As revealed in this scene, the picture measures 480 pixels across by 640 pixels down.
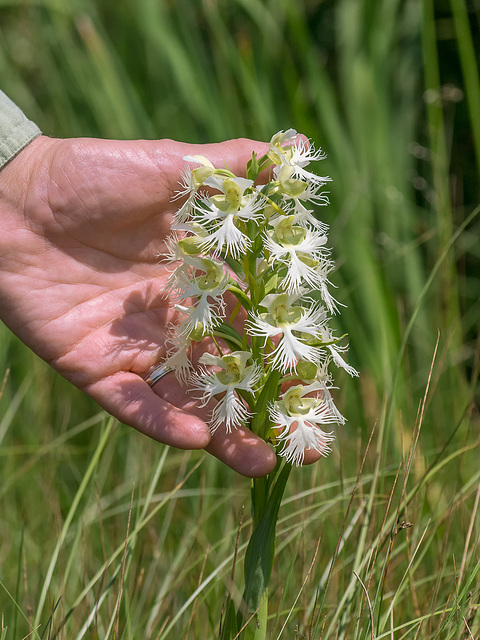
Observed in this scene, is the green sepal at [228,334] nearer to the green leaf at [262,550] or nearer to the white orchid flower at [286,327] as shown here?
the white orchid flower at [286,327]

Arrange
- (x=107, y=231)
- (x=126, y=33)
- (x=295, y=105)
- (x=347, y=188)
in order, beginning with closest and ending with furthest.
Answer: (x=107, y=231) < (x=295, y=105) < (x=347, y=188) < (x=126, y=33)

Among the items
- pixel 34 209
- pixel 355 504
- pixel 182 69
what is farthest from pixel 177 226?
pixel 182 69

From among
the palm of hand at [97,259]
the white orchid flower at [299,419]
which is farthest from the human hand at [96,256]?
the white orchid flower at [299,419]

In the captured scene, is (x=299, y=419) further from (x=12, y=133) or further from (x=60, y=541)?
(x=12, y=133)

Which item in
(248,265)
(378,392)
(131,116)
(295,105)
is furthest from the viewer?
(131,116)

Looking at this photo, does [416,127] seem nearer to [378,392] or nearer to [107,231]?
[378,392]

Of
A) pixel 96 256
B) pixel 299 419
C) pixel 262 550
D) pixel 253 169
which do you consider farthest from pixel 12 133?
pixel 262 550
